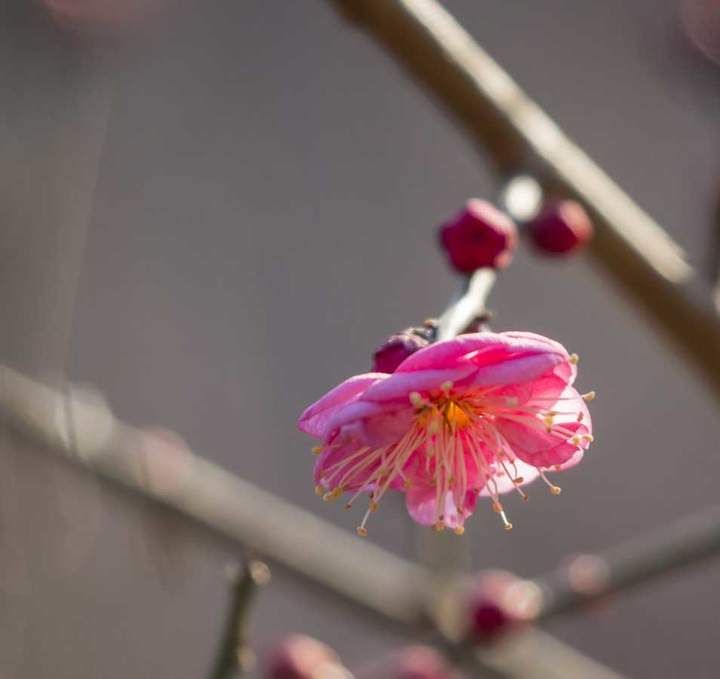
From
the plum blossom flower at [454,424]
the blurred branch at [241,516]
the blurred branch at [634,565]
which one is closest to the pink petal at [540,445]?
the plum blossom flower at [454,424]

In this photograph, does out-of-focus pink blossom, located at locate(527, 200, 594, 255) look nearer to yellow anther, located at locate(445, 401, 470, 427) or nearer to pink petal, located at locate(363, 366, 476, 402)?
yellow anther, located at locate(445, 401, 470, 427)

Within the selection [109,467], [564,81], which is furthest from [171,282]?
[109,467]

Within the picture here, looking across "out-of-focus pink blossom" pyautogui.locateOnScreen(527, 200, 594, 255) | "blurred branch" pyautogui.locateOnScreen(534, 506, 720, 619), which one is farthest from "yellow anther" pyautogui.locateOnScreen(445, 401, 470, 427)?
"blurred branch" pyautogui.locateOnScreen(534, 506, 720, 619)

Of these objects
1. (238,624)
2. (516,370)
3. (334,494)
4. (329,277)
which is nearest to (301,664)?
(334,494)

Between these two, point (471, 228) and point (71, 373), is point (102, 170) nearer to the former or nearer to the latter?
point (71, 373)

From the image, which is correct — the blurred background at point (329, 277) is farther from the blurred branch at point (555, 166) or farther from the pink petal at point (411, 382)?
the pink petal at point (411, 382)

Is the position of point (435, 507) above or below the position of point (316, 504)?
below

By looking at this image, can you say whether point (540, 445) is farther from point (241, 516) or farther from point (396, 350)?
point (241, 516)
